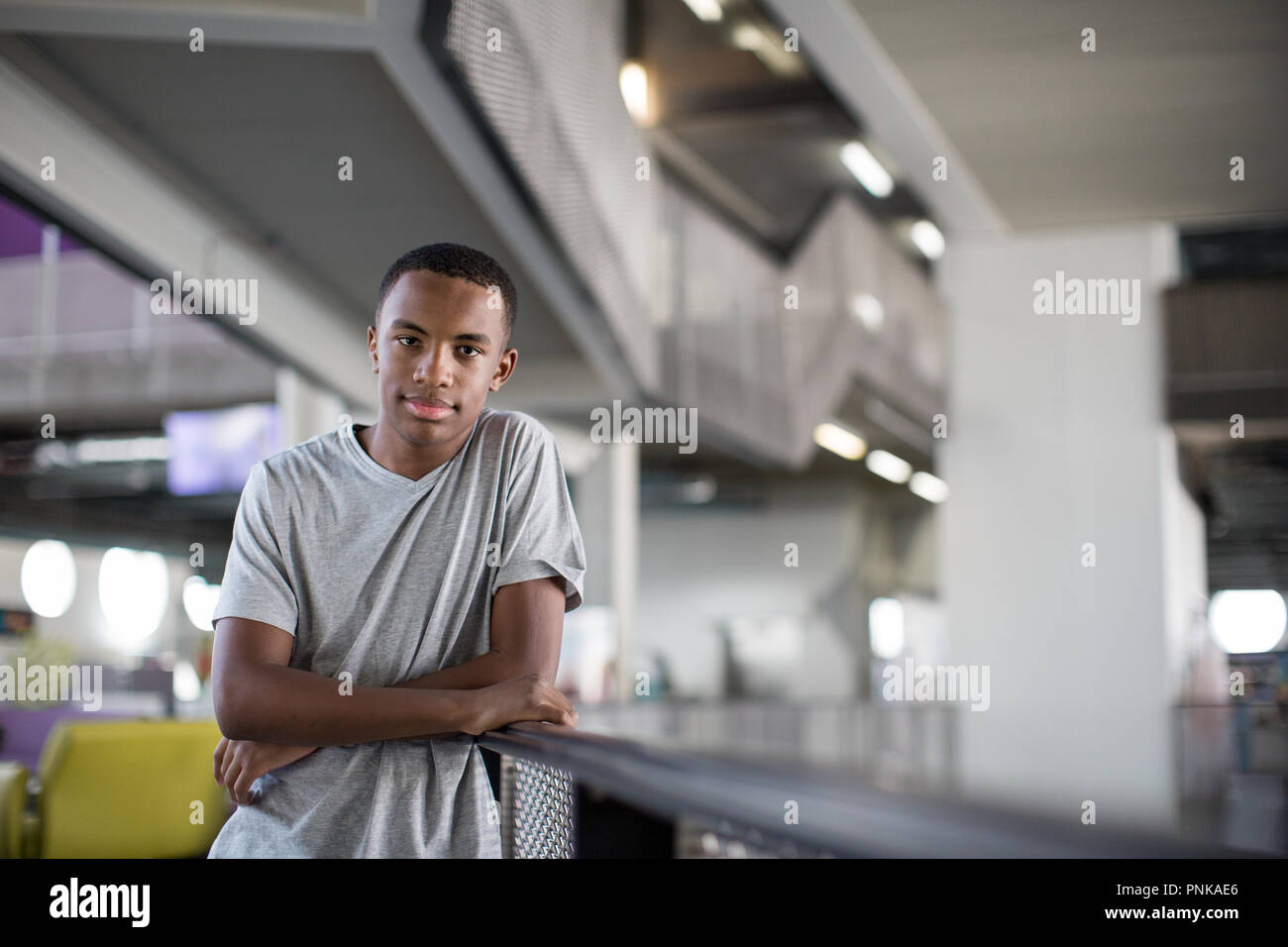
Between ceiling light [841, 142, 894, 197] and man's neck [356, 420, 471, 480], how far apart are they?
34.0 feet

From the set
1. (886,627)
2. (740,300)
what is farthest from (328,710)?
(886,627)

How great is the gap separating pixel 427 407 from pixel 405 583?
0.22 m

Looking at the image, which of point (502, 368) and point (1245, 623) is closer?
point (502, 368)

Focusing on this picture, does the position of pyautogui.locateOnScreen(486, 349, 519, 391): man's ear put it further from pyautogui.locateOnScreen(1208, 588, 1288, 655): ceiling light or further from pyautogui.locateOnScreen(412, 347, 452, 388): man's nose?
pyautogui.locateOnScreen(1208, 588, 1288, 655): ceiling light

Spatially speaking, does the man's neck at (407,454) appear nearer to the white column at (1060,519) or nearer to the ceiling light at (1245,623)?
the white column at (1060,519)

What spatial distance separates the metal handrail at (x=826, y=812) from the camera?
72cm

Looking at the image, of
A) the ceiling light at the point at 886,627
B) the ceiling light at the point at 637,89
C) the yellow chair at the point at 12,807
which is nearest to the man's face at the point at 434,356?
the yellow chair at the point at 12,807

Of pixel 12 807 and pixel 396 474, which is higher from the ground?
pixel 396 474

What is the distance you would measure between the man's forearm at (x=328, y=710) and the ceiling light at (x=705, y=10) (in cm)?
757

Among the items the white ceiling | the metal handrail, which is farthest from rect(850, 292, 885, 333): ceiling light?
the metal handrail

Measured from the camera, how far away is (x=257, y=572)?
1493mm

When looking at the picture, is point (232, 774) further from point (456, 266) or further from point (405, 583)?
point (456, 266)
